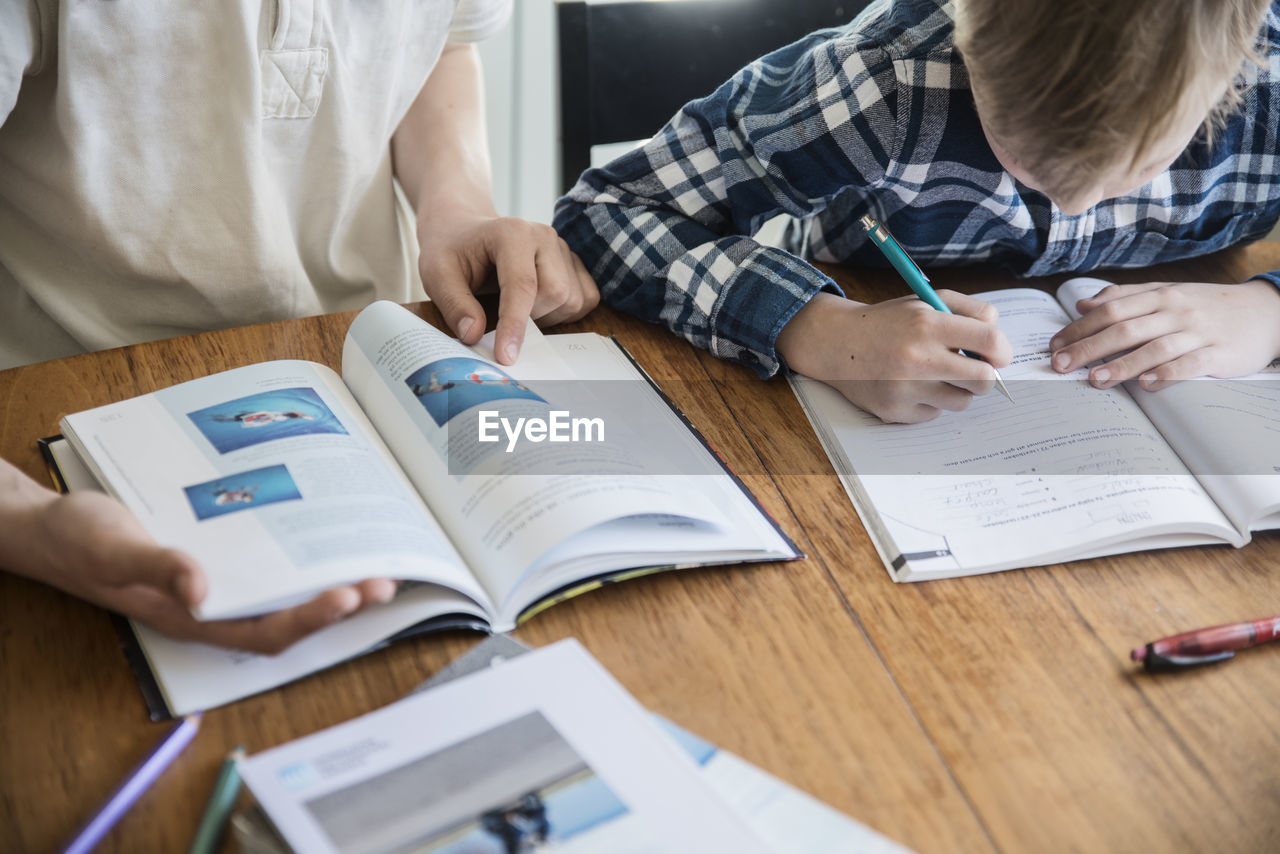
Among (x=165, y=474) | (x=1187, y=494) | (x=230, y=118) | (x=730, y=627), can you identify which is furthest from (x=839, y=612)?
(x=230, y=118)

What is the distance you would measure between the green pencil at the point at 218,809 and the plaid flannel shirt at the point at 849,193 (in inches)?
18.4

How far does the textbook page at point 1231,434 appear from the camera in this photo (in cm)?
65

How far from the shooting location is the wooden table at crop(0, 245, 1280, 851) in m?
0.45

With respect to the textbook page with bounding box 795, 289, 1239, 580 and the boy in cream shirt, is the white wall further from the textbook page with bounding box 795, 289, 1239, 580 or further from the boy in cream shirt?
the textbook page with bounding box 795, 289, 1239, 580

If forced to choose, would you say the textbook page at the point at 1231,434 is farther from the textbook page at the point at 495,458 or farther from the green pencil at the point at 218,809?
the green pencil at the point at 218,809

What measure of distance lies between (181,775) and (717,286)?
509mm

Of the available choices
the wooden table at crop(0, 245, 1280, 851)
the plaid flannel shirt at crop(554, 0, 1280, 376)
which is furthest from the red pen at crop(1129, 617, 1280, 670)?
the plaid flannel shirt at crop(554, 0, 1280, 376)

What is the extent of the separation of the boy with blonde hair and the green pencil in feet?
1.53

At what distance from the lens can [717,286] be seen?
0.77 metres

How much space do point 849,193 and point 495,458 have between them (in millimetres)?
477

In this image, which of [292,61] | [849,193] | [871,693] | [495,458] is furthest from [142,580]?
[849,193]

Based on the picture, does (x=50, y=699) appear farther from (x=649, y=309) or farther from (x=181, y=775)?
(x=649, y=309)

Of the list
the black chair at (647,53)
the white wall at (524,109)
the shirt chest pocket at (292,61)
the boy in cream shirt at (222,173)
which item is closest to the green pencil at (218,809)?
the boy in cream shirt at (222,173)

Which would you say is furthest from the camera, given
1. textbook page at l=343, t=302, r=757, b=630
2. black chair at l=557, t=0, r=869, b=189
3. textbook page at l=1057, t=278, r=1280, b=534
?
black chair at l=557, t=0, r=869, b=189
